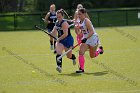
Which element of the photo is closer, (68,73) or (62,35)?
(68,73)

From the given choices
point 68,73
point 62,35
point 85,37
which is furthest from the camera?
point 62,35

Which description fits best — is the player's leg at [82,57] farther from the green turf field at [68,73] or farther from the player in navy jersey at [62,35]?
the player in navy jersey at [62,35]

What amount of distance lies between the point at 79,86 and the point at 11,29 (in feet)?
88.1

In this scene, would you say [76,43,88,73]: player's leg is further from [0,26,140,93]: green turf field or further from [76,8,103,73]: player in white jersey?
[0,26,140,93]: green turf field

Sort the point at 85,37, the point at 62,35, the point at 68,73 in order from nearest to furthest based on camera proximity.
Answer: the point at 68,73 < the point at 85,37 < the point at 62,35

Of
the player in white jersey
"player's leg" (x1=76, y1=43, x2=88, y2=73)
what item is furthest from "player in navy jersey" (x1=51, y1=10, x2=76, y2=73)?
"player's leg" (x1=76, y1=43, x2=88, y2=73)

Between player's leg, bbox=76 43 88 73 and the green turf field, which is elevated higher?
player's leg, bbox=76 43 88 73

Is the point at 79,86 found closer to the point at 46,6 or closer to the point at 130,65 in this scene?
the point at 130,65

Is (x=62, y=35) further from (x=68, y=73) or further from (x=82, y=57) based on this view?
(x=68, y=73)

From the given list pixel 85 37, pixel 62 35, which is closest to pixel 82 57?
pixel 85 37

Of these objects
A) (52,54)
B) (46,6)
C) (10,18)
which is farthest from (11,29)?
(52,54)

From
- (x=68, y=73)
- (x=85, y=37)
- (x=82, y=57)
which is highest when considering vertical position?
(x=85, y=37)

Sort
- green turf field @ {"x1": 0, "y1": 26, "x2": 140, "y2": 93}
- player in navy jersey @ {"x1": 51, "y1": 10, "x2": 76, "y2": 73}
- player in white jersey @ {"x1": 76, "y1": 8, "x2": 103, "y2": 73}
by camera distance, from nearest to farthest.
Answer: green turf field @ {"x1": 0, "y1": 26, "x2": 140, "y2": 93} < player in white jersey @ {"x1": 76, "y1": 8, "x2": 103, "y2": 73} < player in navy jersey @ {"x1": 51, "y1": 10, "x2": 76, "y2": 73}

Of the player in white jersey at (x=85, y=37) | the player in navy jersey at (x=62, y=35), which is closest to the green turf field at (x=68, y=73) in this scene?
the player in white jersey at (x=85, y=37)
